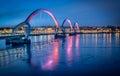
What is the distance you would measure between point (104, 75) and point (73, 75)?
156 centimetres

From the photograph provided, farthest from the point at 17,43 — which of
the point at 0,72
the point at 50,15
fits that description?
the point at 50,15

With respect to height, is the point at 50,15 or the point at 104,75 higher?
the point at 50,15

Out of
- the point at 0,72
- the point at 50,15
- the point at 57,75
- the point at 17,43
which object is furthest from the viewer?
the point at 50,15

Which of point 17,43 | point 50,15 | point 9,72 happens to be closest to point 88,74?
point 9,72

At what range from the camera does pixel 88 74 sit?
1347 centimetres

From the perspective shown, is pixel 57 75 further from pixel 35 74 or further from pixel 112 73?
pixel 112 73

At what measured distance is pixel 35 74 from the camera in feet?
44.5

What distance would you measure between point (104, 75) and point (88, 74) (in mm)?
822

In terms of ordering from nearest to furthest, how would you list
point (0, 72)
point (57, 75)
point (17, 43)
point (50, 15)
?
point (57, 75)
point (0, 72)
point (17, 43)
point (50, 15)

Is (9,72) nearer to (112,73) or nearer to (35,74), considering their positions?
(35,74)

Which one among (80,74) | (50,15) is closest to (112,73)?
(80,74)

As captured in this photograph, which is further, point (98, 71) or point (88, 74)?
point (98, 71)

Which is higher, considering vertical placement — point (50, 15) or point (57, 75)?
point (50, 15)

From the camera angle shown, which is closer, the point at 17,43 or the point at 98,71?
the point at 98,71
